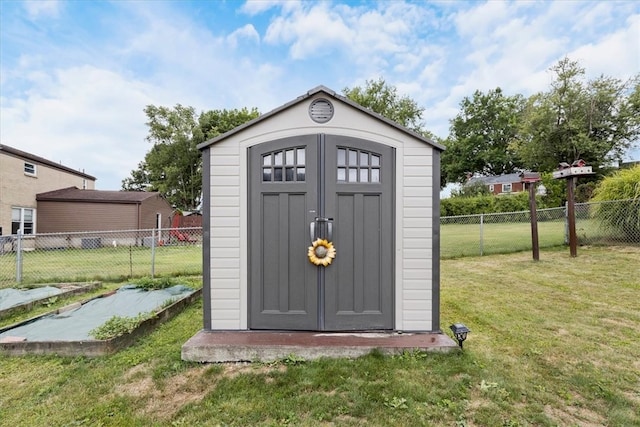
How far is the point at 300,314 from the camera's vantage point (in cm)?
303

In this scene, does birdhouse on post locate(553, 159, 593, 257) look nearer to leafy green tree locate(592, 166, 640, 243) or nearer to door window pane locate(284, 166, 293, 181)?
leafy green tree locate(592, 166, 640, 243)

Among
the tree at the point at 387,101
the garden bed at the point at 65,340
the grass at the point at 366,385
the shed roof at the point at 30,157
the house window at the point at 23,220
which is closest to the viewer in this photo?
the grass at the point at 366,385

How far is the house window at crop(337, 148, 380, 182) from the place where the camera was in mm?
3061

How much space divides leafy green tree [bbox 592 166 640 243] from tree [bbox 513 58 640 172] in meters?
15.9

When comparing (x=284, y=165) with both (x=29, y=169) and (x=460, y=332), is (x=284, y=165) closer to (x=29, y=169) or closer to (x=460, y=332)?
(x=460, y=332)

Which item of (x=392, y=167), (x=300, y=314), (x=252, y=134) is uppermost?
(x=252, y=134)

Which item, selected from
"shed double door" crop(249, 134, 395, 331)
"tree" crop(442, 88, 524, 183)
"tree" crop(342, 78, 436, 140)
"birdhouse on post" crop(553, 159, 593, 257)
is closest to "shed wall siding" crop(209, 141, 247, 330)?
"shed double door" crop(249, 134, 395, 331)

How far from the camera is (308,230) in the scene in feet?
9.91

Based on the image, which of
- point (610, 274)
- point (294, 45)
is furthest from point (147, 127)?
point (610, 274)

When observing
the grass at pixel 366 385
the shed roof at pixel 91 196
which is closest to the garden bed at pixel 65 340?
the grass at pixel 366 385

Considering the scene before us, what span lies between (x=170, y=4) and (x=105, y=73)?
544 cm

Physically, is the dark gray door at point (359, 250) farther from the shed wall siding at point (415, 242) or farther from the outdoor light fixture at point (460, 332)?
the outdoor light fixture at point (460, 332)

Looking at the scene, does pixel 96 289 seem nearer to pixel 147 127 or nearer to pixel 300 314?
pixel 300 314

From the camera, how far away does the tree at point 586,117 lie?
20.2 m
